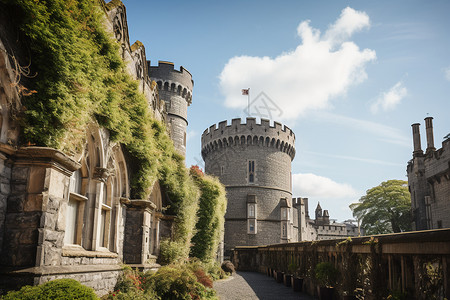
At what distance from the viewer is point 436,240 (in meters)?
4.29

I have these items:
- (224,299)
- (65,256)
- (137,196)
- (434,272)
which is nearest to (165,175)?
(137,196)

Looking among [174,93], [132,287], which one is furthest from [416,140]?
[132,287]

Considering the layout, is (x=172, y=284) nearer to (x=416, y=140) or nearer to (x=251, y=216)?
(x=251, y=216)

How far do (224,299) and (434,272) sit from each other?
669cm

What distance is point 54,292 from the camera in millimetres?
3998

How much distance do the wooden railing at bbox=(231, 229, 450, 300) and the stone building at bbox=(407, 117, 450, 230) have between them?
20.4 m

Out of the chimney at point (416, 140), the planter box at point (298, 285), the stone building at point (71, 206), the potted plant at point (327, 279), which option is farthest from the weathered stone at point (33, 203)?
the chimney at point (416, 140)

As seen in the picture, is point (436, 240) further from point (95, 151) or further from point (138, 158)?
point (138, 158)

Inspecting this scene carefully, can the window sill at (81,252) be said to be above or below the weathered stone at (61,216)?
below

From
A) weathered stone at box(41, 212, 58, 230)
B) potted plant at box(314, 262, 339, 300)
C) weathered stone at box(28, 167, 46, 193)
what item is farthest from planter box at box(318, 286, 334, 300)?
weathered stone at box(28, 167, 46, 193)

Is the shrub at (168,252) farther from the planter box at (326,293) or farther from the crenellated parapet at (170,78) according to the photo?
the crenellated parapet at (170,78)

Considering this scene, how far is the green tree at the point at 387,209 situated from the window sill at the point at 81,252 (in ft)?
132

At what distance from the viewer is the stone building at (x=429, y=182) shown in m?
25.8

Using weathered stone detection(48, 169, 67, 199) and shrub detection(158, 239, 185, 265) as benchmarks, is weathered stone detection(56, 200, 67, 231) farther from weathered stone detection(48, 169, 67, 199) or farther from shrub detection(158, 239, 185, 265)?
shrub detection(158, 239, 185, 265)
